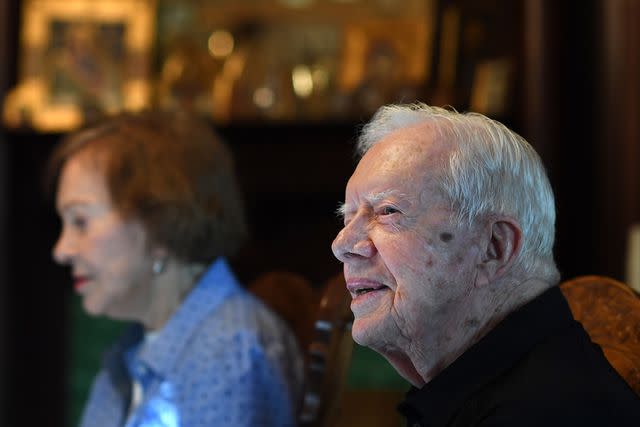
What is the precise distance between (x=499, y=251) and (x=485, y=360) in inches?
5.1

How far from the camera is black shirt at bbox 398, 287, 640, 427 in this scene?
102 centimetres

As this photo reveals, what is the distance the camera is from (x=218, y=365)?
5.66ft

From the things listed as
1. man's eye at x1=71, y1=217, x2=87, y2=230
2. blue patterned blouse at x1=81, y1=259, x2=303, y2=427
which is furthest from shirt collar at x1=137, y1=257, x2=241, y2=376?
man's eye at x1=71, y1=217, x2=87, y2=230

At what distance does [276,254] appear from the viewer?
3604 millimetres

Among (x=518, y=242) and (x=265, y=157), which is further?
(x=265, y=157)

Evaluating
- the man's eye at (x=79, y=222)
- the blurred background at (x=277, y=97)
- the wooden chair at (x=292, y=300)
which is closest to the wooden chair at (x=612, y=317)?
the wooden chair at (x=292, y=300)

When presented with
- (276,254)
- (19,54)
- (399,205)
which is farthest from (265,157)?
(399,205)

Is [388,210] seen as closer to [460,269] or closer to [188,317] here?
[460,269]

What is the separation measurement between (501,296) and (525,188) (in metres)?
0.13

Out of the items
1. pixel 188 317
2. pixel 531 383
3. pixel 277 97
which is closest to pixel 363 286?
pixel 531 383

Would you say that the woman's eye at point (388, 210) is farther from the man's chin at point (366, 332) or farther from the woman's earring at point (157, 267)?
the woman's earring at point (157, 267)

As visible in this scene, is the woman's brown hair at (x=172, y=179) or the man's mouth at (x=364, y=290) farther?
the woman's brown hair at (x=172, y=179)

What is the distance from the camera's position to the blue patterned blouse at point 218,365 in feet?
5.57

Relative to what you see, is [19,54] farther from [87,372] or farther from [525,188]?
[525,188]
